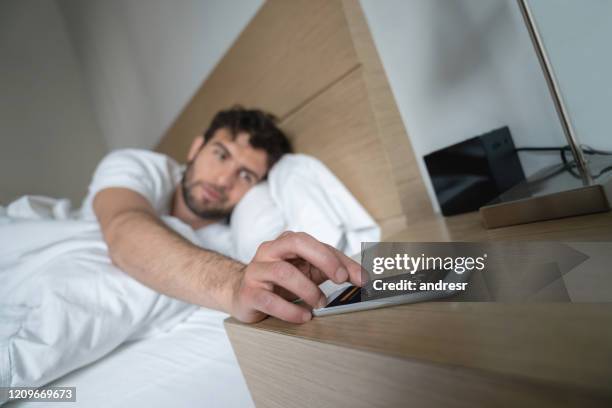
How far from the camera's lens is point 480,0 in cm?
70

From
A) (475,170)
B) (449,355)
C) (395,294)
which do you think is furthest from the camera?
(475,170)

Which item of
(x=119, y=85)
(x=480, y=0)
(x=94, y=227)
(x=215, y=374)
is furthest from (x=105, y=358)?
(x=119, y=85)

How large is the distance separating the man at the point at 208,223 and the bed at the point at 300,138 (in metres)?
0.11

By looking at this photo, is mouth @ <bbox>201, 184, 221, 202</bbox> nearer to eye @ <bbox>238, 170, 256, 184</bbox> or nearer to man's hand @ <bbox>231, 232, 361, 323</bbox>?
eye @ <bbox>238, 170, 256, 184</bbox>

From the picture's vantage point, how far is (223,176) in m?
1.23

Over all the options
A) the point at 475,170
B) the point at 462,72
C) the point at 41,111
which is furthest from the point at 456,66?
the point at 41,111

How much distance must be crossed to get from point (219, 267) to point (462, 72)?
0.65 metres

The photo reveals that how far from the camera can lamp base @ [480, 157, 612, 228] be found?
43 cm

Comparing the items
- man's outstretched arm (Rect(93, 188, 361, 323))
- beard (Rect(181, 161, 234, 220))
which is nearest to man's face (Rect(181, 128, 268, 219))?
beard (Rect(181, 161, 234, 220))

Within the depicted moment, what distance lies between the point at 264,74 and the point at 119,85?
2.06 meters

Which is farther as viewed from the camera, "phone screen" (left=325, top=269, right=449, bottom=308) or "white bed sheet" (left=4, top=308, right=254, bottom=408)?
"white bed sheet" (left=4, top=308, right=254, bottom=408)

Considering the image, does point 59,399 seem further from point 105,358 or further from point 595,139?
point 595,139

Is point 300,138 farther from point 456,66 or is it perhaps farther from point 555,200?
point 555,200

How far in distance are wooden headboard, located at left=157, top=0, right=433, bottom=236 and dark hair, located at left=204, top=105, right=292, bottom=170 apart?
0.04m
